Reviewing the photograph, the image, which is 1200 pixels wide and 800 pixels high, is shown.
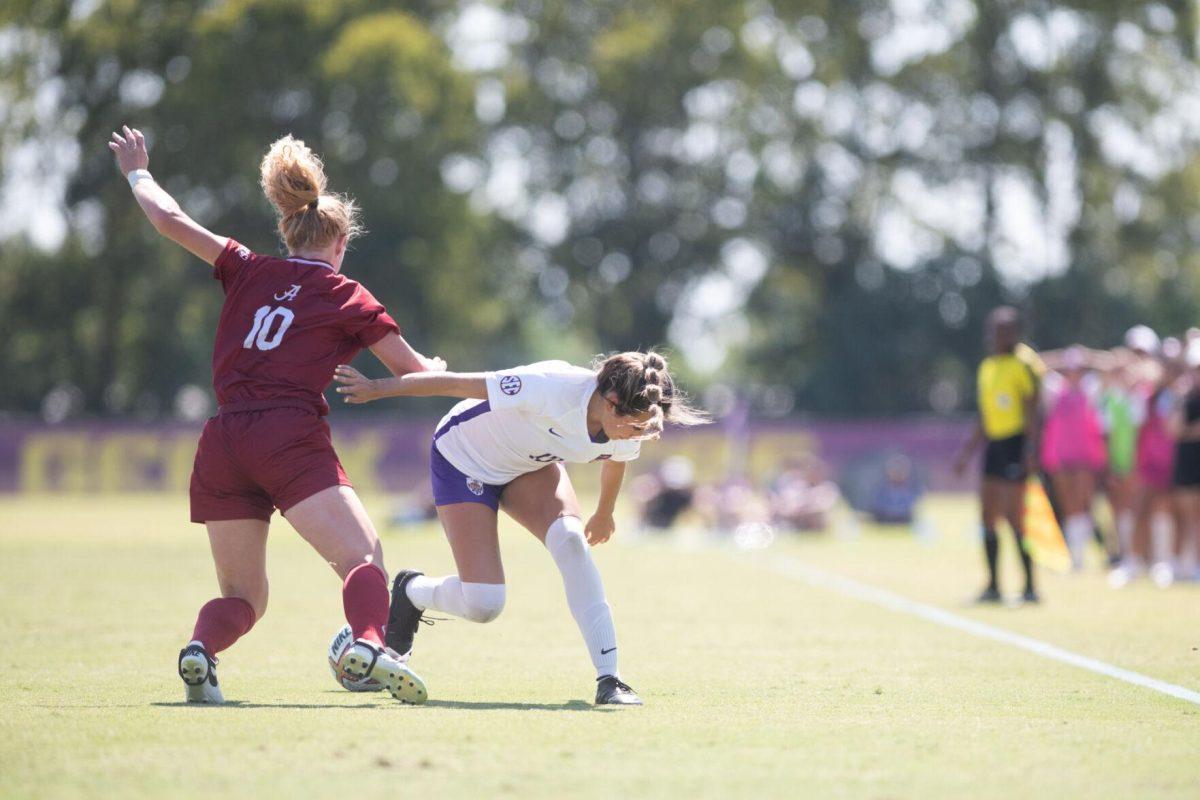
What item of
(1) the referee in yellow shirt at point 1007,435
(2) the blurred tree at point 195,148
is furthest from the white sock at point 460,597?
(2) the blurred tree at point 195,148

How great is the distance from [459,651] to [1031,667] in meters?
3.02

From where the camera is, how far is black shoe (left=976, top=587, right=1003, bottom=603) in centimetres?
1347

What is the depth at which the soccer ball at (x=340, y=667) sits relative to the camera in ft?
23.7

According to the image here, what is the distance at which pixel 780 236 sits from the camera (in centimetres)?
5831

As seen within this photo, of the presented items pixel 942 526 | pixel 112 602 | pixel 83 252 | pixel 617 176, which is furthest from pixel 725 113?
pixel 112 602

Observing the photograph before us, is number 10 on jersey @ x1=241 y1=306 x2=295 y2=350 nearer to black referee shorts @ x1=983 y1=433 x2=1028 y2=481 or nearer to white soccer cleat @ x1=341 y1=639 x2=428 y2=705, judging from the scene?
white soccer cleat @ x1=341 y1=639 x2=428 y2=705

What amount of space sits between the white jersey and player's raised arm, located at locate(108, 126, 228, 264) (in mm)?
1257

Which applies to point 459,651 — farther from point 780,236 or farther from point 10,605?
point 780,236

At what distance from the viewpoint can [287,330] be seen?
273 inches

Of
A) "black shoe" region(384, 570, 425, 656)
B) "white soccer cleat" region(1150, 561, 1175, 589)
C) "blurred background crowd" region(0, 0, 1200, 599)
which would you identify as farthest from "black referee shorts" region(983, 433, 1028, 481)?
"blurred background crowd" region(0, 0, 1200, 599)

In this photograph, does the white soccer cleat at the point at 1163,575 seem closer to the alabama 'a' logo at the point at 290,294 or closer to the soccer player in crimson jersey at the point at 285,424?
the soccer player in crimson jersey at the point at 285,424

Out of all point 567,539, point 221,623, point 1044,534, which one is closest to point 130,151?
point 221,623

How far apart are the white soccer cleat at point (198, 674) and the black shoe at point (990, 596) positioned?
7.84 meters

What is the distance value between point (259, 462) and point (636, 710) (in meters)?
1.76
